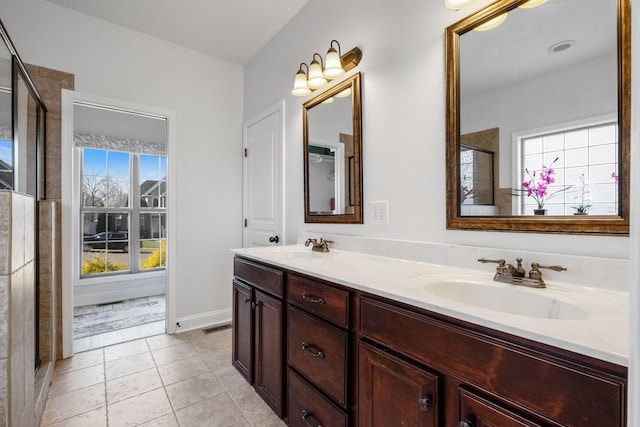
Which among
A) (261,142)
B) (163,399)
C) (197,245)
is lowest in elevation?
(163,399)

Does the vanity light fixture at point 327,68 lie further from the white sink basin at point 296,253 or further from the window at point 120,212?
the window at point 120,212

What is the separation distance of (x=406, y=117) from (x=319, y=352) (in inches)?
48.0

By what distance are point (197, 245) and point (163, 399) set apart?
139 cm

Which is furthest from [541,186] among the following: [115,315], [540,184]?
[115,315]

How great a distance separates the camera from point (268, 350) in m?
1.67

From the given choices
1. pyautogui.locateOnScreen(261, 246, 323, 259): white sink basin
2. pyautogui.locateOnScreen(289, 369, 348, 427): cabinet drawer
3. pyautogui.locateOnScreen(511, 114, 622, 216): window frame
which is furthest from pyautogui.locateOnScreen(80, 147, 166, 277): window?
pyautogui.locateOnScreen(511, 114, 622, 216): window frame

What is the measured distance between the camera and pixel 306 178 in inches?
90.1

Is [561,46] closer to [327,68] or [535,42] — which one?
[535,42]

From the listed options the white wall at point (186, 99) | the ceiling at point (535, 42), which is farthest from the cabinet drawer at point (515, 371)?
the white wall at point (186, 99)

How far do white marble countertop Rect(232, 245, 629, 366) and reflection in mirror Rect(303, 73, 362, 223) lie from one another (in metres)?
0.47

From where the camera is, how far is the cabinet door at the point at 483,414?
2.25ft

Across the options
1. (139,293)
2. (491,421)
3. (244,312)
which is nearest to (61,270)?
(244,312)

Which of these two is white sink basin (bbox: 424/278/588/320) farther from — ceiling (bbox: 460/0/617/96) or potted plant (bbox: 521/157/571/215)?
ceiling (bbox: 460/0/617/96)

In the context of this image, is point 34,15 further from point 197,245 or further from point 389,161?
point 389,161
